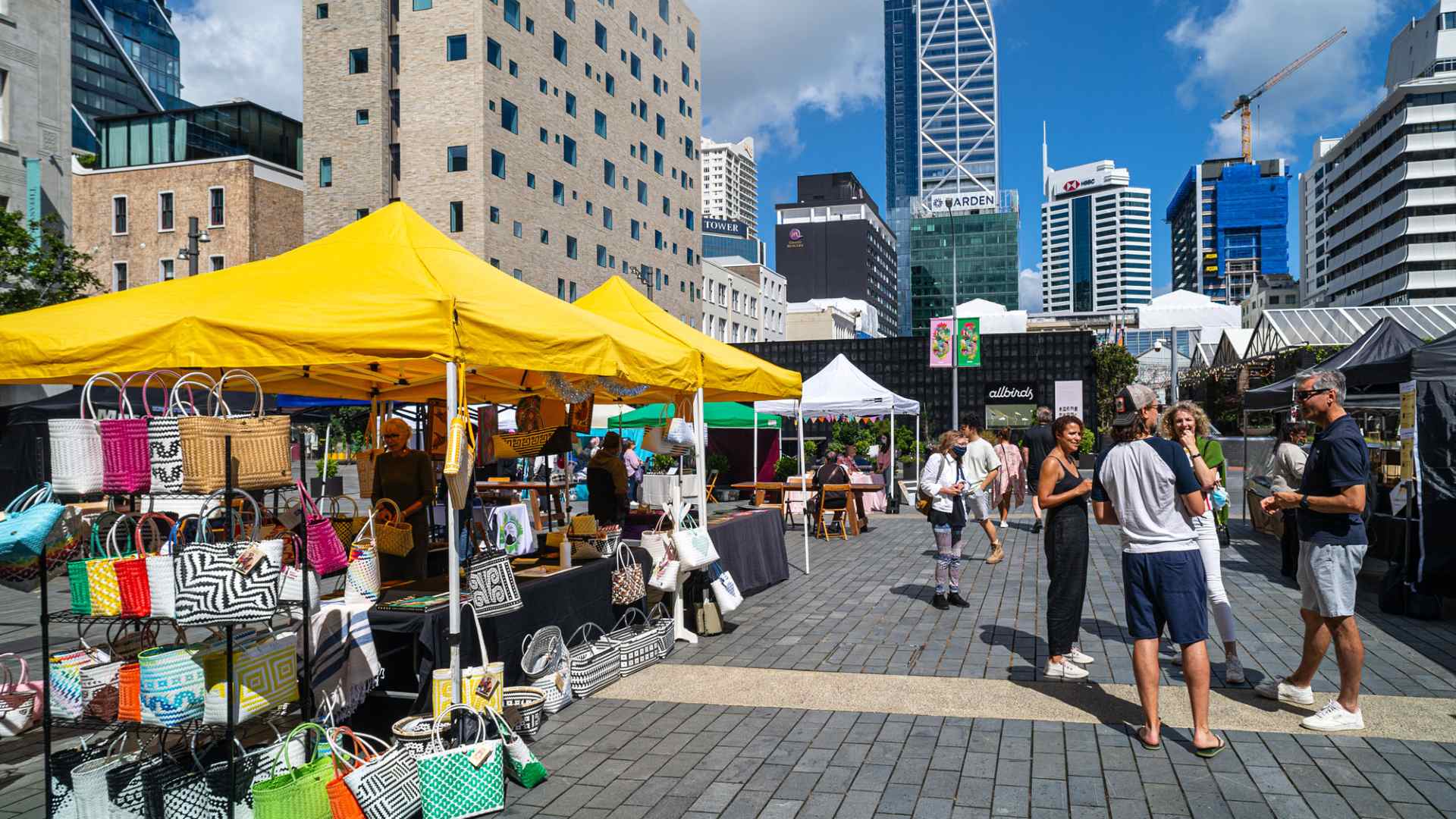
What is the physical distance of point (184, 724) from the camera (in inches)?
166

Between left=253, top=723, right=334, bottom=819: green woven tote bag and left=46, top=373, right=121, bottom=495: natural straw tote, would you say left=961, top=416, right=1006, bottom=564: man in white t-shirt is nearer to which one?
left=253, top=723, right=334, bottom=819: green woven tote bag

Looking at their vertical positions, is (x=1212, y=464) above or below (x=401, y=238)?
below

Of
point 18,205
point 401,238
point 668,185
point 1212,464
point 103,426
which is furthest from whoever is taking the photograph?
point 668,185

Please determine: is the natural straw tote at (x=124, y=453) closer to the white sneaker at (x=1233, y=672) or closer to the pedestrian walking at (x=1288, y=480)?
the white sneaker at (x=1233, y=672)

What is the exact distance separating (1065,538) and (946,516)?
9.18 feet

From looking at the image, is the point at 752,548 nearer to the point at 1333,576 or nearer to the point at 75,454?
the point at 1333,576

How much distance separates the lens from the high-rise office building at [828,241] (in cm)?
16400

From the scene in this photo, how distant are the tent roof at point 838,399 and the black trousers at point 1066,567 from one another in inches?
456

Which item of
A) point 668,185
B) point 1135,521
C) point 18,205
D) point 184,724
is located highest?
point 668,185

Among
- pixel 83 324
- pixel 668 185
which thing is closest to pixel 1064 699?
pixel 83 324

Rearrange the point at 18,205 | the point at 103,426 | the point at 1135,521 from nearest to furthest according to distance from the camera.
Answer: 1. the point at 103,426
2. the point at 1135,521
3. the point at 18,205

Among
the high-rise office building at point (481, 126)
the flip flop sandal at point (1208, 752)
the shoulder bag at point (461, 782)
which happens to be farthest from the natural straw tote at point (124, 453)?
the high-rise office building at point (481, 126)

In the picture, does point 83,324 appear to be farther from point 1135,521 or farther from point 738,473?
point 738,473

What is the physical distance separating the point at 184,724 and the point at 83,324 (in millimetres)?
2275
